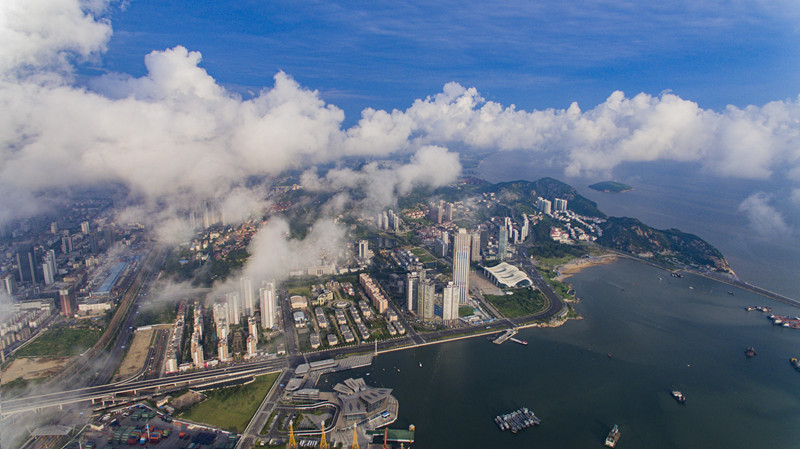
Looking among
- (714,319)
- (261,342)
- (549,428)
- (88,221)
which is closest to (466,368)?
(549,428)

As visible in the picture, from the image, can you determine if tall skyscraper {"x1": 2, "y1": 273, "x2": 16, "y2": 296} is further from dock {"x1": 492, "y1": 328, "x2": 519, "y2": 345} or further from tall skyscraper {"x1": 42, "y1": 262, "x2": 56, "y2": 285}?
dock {"x1": 492, "y1": 328, "x2": 519, "y2": 345}

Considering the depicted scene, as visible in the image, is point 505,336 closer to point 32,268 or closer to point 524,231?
point 524,231

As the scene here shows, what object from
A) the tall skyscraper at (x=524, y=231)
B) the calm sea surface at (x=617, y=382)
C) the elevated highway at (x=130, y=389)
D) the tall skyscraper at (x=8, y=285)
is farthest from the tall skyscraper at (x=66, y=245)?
the tall skyscraper at (x=524, y=231)

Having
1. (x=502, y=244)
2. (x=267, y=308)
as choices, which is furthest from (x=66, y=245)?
(x=502, y=244)

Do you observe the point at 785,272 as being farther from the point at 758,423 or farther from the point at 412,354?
the point at 412,354

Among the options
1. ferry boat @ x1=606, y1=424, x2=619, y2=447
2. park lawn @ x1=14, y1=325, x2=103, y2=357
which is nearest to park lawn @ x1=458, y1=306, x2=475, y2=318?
ferry boat @ x1=606, y1=424, x2=619, y2=447

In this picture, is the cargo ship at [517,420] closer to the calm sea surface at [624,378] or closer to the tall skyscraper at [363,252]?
the calm sea surface at [624,378]
